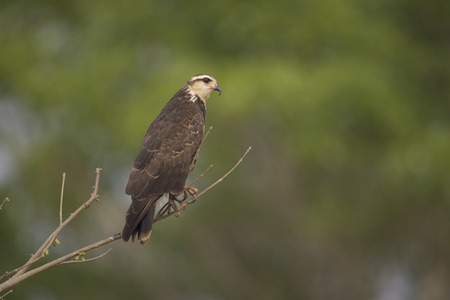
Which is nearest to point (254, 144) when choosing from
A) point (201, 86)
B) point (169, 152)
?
point (201, 86)

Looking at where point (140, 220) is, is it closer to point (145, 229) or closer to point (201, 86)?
point (145, 229)

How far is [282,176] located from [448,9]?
3.91m

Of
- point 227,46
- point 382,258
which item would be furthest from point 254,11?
point 382,258

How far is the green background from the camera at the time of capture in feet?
45.8

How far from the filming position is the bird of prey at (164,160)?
5.97m

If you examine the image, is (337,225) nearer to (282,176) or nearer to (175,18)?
(282,176)

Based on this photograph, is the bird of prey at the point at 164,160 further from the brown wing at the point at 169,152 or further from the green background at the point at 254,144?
the green background at the point at 254,144

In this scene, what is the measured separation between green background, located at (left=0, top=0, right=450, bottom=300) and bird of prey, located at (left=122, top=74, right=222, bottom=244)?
19.4 ft

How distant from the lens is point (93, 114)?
51.3 ft

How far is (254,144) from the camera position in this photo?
14.6 m

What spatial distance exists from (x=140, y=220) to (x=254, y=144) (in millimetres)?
8713

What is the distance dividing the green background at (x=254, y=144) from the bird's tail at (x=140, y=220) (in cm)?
684

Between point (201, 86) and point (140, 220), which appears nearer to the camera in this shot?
point (140, 220)

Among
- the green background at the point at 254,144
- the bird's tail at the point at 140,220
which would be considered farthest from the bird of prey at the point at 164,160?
the green background at the point at 254,144
